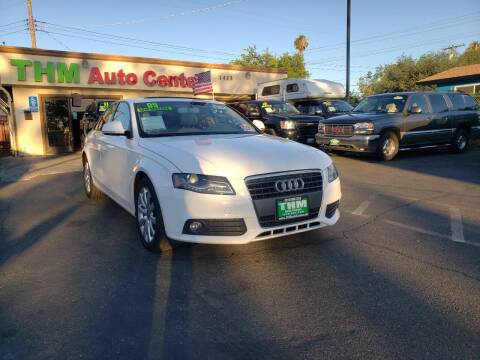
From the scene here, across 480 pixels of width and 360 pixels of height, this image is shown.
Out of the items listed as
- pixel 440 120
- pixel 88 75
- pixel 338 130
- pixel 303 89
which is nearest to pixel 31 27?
pixel 88 75

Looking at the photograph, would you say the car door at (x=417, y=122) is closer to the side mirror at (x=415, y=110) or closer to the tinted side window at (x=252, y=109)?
the side mirror at (x=415, y=110)

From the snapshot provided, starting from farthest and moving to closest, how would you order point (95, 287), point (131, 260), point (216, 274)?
1. point (131, 260)
2. point (216, 274)
3. point (95, 287)

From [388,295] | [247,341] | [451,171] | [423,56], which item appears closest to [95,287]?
[247,341]

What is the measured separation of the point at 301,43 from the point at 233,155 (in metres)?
51.8

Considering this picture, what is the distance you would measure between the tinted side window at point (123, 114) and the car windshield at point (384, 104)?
25.7ft

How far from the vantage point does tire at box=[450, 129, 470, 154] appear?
11.9 metres

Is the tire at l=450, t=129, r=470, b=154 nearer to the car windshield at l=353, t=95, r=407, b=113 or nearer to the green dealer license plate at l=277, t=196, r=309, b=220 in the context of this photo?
the car windshield at l=353, t=95, r=407, b=113

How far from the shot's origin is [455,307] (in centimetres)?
293

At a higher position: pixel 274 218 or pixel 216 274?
pixel 274 218

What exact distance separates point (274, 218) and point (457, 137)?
10.5m

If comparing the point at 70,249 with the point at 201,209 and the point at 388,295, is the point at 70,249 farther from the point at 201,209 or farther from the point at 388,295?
the point at 388,295

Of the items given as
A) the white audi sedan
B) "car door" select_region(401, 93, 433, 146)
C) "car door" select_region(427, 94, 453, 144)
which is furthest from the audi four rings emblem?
"car door" select_region(427, 94, 453, 144)

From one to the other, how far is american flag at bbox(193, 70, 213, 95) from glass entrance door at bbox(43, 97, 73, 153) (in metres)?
5.94

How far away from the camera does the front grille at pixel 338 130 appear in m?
10.5
